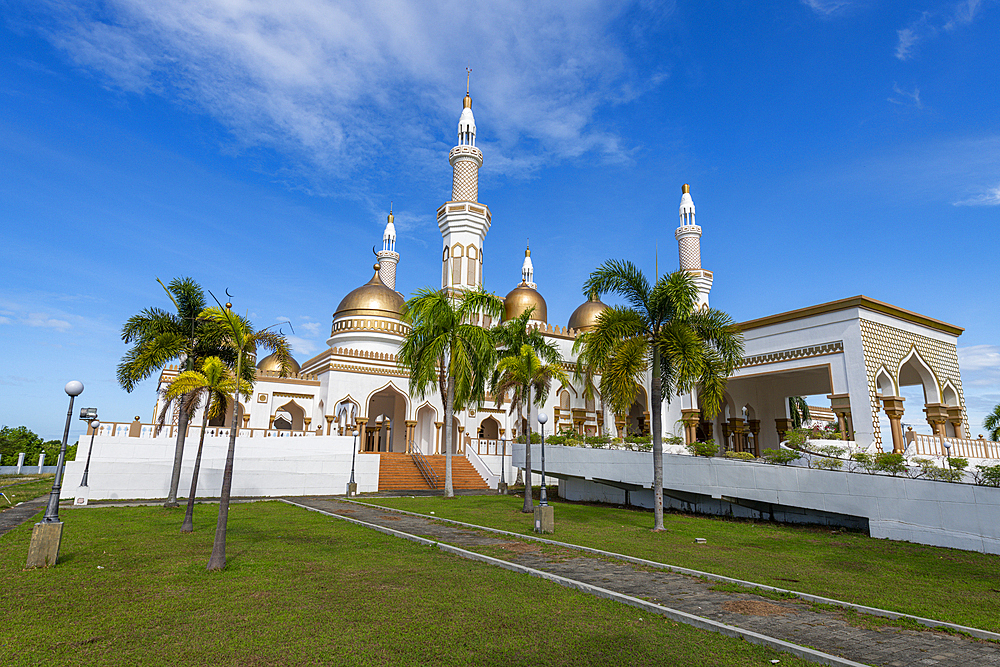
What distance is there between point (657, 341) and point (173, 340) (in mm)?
14595

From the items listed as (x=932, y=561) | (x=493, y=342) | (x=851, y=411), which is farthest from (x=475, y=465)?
(x=932, y=561)

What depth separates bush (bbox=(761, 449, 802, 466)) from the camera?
1565 cm

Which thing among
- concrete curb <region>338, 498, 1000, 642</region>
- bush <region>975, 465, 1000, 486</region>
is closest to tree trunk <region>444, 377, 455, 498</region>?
concrete curb <region>338, 498, 1000, 642</region>

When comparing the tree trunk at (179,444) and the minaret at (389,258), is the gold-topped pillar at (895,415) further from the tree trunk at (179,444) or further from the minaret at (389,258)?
the minaret at (389,258)

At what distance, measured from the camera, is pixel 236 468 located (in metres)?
24.2

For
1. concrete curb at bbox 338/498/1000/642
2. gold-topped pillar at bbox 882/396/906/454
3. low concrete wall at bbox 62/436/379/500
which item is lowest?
concrete curb at bbox 338/498/1000/642

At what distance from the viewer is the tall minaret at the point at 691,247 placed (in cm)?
3812

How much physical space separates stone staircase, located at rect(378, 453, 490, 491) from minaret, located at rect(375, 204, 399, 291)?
2019cm

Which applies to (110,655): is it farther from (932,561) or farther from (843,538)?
(843,538)

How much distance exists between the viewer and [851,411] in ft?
68.0

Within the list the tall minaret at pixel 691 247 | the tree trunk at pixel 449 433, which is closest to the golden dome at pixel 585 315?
the tall minaret at pixel 691 247

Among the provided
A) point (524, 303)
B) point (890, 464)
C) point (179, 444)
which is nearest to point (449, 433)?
point (179, 444)

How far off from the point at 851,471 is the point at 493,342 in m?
13.9

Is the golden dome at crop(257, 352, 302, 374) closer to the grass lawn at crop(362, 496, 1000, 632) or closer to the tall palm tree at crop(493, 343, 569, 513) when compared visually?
the tall palm tree at crop(493, 343, 569, 513)
